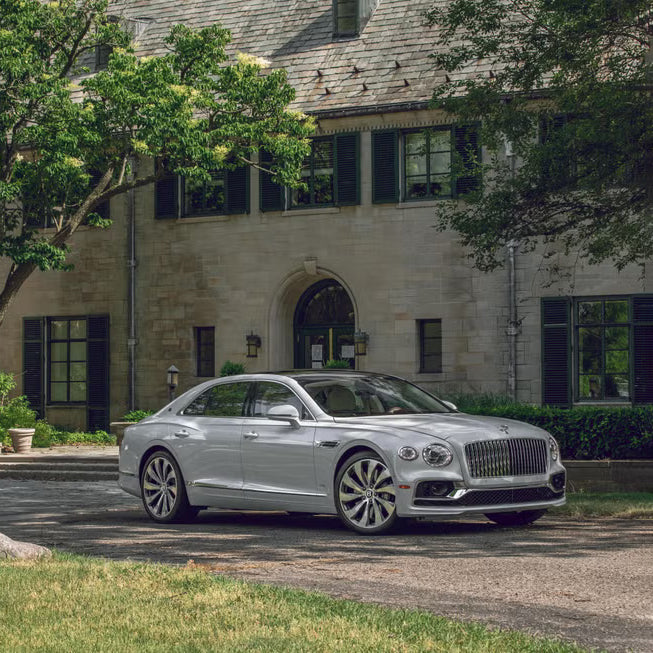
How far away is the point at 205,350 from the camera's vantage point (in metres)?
29.7

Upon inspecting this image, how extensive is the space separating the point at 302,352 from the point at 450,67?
42.5 ft

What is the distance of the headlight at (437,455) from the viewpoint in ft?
36.6

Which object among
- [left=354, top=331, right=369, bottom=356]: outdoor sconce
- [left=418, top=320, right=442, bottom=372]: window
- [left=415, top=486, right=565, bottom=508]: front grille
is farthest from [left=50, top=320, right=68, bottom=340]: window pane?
[left=415, top=486, right=565, bottom=508]: front grille

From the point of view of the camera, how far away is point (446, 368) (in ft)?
88.3

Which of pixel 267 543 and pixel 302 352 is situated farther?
pixel 302 352

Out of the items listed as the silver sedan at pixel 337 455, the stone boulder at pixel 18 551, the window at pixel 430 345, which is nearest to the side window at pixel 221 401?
the silver sedan at pixel 337 455

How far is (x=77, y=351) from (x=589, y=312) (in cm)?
1267

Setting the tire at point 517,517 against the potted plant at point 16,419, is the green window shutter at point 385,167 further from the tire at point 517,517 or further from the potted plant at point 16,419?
the tire at point 517,517

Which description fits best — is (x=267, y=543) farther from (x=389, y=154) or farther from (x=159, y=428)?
(x=389, y=154)

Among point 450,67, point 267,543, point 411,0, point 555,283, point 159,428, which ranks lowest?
point 267,543

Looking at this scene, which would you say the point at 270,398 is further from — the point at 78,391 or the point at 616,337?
the point at 78,391

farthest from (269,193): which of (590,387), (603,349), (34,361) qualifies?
(590,387)

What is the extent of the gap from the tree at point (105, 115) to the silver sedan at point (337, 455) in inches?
467

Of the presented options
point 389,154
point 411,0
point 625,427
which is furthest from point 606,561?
point 411,0
